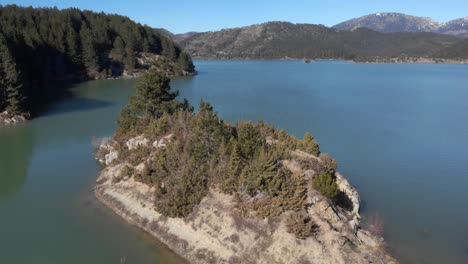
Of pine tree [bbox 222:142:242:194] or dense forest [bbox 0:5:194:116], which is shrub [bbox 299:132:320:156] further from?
dense forest [bbox 0:5:194:116]

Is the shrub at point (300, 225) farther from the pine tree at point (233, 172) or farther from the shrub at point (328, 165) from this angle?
the shrub at point (328, 165)

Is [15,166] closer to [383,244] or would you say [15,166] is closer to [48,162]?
[48,162]

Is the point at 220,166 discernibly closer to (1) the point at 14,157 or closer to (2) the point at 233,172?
(2) the point at 233,172

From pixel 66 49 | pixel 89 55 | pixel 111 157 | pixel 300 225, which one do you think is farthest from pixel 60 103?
pixel 300 225

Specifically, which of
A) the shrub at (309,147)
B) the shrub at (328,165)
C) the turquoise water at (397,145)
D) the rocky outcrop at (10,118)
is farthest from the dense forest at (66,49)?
the shrub at (328,165)

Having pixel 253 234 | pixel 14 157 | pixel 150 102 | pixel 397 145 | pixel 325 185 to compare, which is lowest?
pixel 397 145
